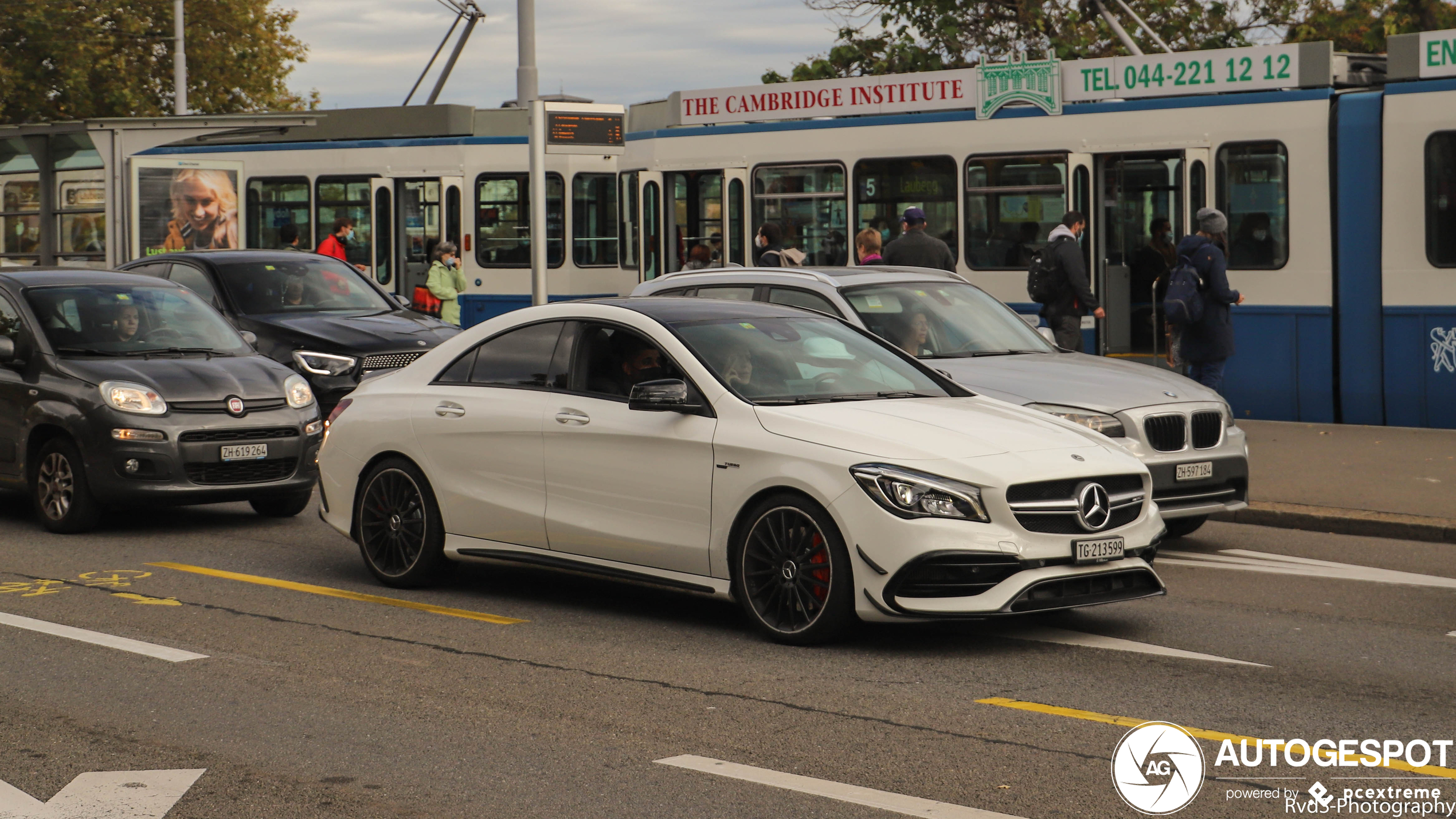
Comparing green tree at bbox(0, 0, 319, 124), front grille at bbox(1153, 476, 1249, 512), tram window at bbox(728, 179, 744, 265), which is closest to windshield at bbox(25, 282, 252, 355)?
front grille at bbox(1153, 476, 1249, 512)

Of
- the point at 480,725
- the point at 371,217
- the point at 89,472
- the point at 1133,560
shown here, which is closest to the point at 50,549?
the point at 89,472

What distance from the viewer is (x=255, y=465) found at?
11.3 meters

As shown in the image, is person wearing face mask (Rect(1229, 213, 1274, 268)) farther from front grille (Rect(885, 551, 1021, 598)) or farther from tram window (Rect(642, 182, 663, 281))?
front grille (Rect(885, 551, 1021, 598))

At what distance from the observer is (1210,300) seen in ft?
46.3

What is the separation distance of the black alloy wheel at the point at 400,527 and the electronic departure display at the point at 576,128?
8439 millimetres

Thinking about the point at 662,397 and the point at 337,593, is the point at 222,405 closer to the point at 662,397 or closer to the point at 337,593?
the point at 337,593

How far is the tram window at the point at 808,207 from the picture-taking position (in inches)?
742

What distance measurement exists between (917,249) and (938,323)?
447 cm

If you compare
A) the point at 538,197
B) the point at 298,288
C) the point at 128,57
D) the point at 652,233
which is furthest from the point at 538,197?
the point at 128,57

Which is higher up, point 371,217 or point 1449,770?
point 371,217

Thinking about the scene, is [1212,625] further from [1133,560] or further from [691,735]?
[691,735]

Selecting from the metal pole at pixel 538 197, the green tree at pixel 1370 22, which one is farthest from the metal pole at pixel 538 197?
the green tree at pixel 1370 22

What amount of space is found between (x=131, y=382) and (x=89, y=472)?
61 cm

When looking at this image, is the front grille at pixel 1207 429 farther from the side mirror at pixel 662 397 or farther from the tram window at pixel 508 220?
the tram window at pixel 508 220
